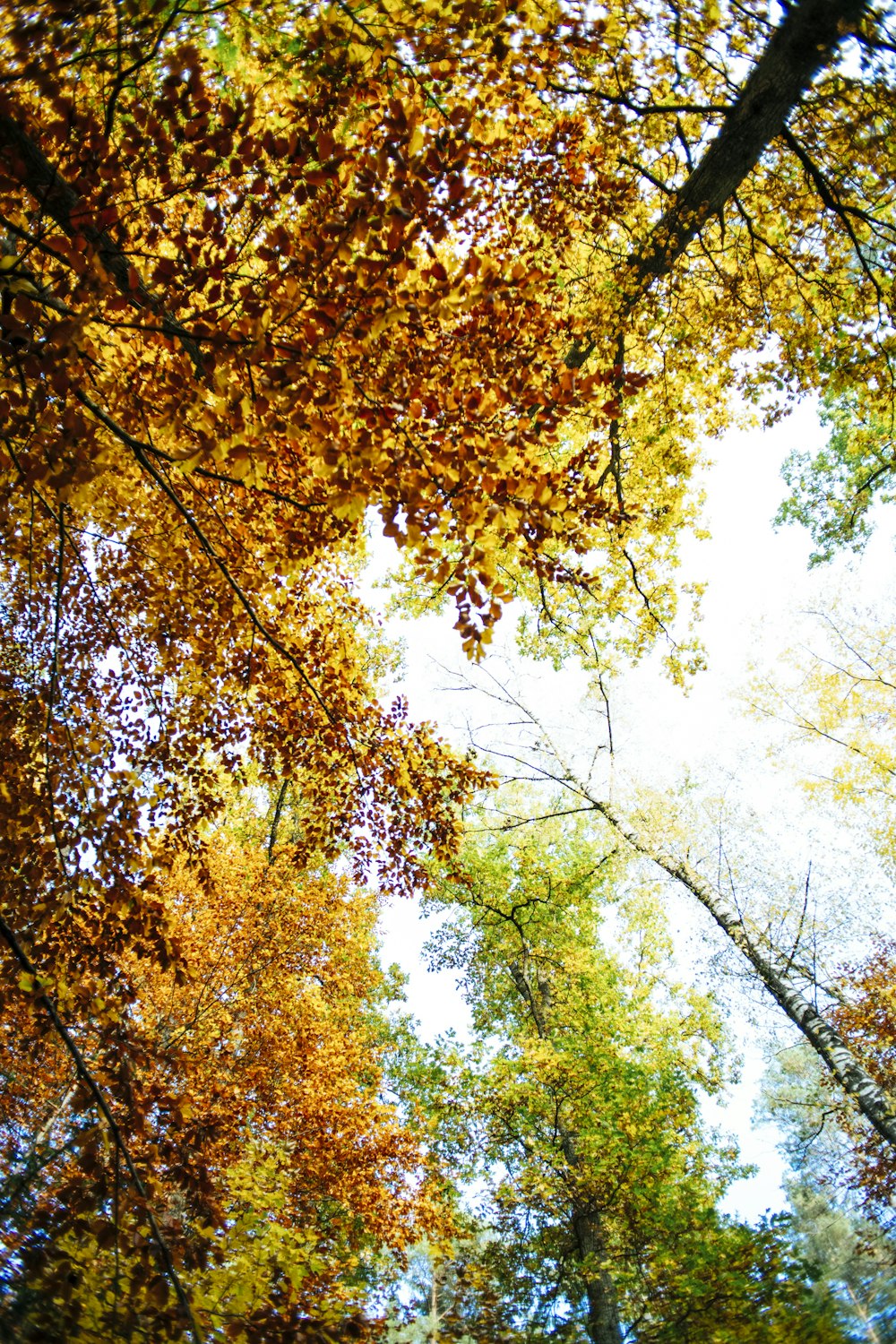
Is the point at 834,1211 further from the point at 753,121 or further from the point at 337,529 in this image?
the point at 753,121

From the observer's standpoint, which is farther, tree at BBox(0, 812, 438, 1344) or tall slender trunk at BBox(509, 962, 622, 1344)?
tall slender trunk at BBox(509, 962, 622, 1344)

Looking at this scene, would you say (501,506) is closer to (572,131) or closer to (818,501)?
(572,131)

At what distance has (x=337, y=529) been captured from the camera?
4.52 meters

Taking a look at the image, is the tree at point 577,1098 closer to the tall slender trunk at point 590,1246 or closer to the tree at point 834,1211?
the tall slender trunk at point 590,1246

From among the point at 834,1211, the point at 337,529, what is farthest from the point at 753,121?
the point at 834,1211

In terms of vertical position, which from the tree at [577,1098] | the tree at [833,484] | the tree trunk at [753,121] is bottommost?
the tree at [577,1098]

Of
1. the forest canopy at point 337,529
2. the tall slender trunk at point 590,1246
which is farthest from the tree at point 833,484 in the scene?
the tall slender trunk at point 590,1246

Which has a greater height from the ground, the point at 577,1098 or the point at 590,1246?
the point at 577,1098

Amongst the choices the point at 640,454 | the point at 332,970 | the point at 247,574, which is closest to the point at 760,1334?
Result: the point at 247,574

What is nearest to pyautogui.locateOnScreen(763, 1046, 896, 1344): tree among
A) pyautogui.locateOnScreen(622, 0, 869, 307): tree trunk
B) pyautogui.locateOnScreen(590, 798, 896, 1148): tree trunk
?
pyautogui.locateOnScreen(590, 798, 896, 1148): tree trunk

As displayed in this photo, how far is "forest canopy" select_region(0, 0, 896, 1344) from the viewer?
2.33 metres

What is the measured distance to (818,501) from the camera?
1205cm

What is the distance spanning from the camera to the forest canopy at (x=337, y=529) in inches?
91.7

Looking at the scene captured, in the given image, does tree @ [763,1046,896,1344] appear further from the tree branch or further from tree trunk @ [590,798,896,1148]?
the tree branch
